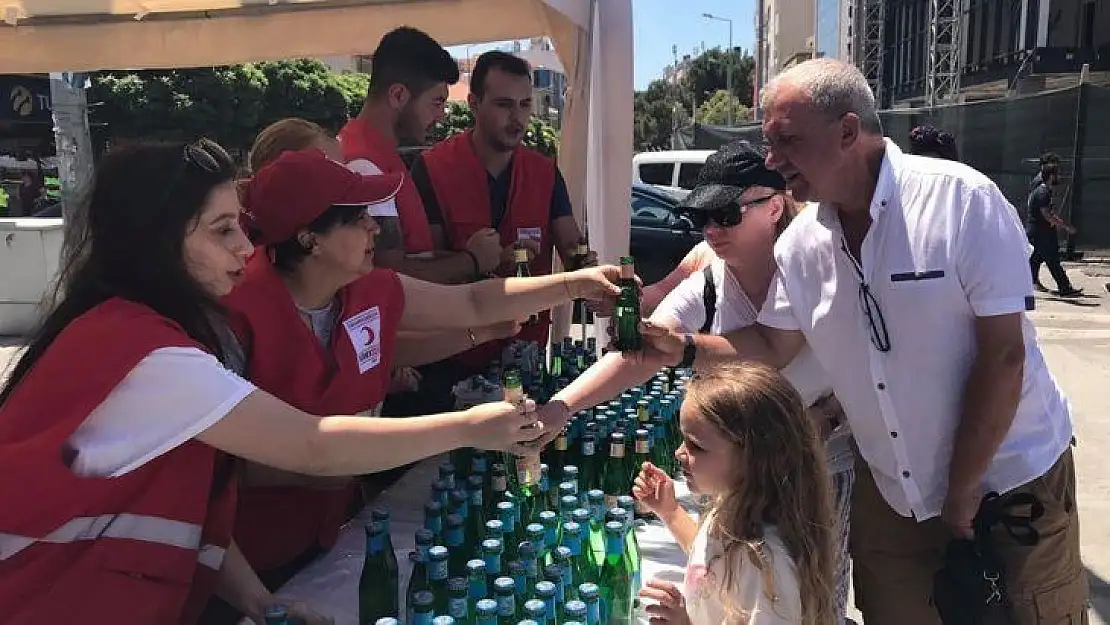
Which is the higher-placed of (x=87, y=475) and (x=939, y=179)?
(x=939, y=179)

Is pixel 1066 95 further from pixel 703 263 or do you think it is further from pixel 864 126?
pixel 864 126

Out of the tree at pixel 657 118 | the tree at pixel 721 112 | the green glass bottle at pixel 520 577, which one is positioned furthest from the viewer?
the tree at pixel 657 118

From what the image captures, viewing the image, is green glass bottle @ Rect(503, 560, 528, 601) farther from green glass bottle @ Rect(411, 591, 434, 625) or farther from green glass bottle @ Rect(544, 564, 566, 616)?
green glass bottle @ Rect(411, 591, 434, 625)

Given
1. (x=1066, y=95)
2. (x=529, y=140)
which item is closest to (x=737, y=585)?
(x=1066, y=95)

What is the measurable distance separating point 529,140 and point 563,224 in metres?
13.9

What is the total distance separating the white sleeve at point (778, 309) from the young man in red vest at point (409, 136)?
1.36 metres

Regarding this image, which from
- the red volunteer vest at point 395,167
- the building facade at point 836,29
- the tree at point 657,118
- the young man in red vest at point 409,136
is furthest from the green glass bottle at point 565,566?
the tree at point 657,118

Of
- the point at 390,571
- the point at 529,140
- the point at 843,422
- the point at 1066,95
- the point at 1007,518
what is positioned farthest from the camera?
the point at 529,140

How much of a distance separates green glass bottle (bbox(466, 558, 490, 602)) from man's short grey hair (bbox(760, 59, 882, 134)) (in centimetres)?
123

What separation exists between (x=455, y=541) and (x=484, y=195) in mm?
2118

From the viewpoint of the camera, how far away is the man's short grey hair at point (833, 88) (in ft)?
6.23

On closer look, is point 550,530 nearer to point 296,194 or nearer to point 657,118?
point 296,194

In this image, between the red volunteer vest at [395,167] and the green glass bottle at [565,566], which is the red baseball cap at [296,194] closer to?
the green glass bottle at [565,566]

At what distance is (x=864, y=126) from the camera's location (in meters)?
1.95
